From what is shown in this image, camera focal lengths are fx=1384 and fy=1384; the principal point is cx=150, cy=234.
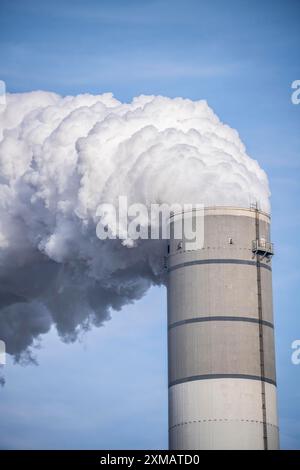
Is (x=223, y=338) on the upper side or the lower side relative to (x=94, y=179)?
lower

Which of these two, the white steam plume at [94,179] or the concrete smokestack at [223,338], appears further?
the white steam plume at [94,179]

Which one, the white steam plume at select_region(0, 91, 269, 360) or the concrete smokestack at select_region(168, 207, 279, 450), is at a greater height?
the white steam plume at select_region(0, 91, 269, 360)

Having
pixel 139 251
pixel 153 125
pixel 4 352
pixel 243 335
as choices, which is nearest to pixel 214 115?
pixel 153 125

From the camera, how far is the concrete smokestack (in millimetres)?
106312

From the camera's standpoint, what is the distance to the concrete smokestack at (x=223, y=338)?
106 meters

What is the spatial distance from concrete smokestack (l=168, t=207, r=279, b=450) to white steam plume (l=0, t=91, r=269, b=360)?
368 cm

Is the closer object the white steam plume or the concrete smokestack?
the concrete smokestack

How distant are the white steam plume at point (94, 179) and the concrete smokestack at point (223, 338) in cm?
368

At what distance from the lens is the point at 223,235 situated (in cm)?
11000

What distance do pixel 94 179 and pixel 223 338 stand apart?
1857 cm

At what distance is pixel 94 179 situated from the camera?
116 metres

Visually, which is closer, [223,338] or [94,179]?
[223,338]

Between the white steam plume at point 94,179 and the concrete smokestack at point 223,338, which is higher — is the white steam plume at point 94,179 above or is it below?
above

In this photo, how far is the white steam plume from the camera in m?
113
